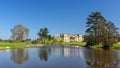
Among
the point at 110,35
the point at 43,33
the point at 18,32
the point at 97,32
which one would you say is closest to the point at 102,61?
the point at 110,35

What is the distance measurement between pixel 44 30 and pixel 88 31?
8725 centimetres

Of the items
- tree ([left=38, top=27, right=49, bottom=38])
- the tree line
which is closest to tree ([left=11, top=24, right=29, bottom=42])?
the tree line

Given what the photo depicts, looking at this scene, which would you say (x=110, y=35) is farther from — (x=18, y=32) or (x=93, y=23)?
(x=18, y=32)

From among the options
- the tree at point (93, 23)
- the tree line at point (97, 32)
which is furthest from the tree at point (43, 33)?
the tree at point (93, 23)

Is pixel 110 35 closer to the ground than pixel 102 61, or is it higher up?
higher up

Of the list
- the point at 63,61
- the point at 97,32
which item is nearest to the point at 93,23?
the point at 97,32

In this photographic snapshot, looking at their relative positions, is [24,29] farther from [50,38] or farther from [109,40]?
[109,40]

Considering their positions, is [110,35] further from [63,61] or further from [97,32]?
[63,61]

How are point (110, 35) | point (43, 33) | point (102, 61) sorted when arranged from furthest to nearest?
1. point (43, 33)
2. point (110, 35)
3. point (102, 61)

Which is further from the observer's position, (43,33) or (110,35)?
(43,33)

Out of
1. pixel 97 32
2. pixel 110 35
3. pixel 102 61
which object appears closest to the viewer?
pixel 102 61

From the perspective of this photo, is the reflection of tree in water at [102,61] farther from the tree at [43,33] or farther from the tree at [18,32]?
the tree at [43,33]

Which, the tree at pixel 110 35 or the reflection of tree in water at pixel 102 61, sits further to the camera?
the tree at pixel 110 35

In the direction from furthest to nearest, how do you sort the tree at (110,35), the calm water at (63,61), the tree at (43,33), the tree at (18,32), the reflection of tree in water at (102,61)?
the tree at (43,33)
the tree at (18,32)
the tree at (110,35)
the calm water at (63,61)
the reflection of tree in water at (102,61)
